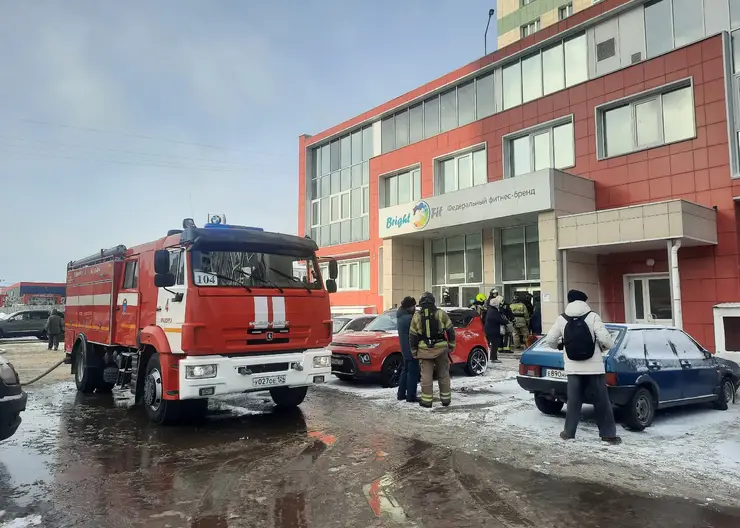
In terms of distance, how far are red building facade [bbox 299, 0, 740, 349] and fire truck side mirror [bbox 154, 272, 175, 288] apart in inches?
477

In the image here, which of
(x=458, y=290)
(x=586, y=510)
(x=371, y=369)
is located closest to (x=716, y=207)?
(x=458, y=290)

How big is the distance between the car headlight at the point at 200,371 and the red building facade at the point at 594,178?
12.0 metres

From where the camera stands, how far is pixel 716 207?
1530 cm

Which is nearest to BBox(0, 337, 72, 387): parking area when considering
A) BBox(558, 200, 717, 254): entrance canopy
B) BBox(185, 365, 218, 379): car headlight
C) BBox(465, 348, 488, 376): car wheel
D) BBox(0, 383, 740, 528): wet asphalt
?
BBox(0, 383, 740, 528): wet asphalt

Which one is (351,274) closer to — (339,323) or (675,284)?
(339,323)

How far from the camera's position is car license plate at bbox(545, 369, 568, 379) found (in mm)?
7489

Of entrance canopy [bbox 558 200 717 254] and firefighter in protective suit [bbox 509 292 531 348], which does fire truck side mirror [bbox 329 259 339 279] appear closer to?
entrance canopy [bbox 558 200 717 254]

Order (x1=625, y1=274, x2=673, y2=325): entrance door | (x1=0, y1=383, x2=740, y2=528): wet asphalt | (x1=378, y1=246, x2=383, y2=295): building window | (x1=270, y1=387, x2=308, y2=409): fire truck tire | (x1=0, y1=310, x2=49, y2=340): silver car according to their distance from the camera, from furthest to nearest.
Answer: (x1=0, y1=310, x2=49, y2=340): silver car
(x1=378, y1=246, x2=383, y2=295): building window
(x1=625, y1=274, x2=673, y2=325): entrance door
(x1=270, y1=387, x2=308, y2=409): fire truck tire
(x1=0, y1=383, x2=740, y2=528): wet asphalt

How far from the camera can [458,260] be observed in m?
22.4

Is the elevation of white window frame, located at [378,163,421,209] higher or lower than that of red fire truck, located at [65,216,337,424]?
higher

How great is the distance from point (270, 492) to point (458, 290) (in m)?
18.3

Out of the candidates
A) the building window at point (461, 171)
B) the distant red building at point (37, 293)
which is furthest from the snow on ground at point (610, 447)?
the distant red building at point (37, 293)

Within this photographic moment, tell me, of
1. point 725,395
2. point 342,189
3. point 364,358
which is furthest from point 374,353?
point 342,189

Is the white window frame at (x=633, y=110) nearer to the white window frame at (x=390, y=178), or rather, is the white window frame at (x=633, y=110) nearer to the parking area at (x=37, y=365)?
the white window frame at (x=390, y=178)
